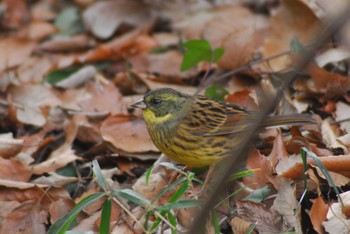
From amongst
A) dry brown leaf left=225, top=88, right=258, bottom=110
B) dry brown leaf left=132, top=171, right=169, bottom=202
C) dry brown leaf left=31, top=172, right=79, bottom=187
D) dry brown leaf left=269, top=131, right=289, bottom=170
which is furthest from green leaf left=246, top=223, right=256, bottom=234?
dry brown leaf left=225, top=88, right=258, bottom=110

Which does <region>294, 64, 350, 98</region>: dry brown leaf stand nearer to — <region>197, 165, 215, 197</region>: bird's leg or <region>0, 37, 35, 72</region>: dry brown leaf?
<region>197, 165, 215, 197</region>: bird's leg

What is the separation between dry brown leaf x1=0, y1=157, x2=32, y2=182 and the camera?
4.63 m

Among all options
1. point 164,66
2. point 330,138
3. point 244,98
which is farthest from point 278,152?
point 164,66

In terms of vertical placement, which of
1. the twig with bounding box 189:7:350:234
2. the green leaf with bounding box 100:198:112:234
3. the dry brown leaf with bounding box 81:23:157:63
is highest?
the twig with bounding box 189:7:350:234

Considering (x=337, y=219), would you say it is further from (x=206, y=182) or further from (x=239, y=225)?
(x=206, y=182)

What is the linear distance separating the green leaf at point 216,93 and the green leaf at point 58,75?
1749 millimetres

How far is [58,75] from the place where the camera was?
6.50 metres

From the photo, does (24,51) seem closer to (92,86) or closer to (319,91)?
(92,86)

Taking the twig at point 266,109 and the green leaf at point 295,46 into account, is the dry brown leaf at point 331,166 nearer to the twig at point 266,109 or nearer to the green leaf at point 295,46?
the green leaf at point 295,46

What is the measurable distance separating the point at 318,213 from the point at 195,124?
1234mm

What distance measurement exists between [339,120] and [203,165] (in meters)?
1.09

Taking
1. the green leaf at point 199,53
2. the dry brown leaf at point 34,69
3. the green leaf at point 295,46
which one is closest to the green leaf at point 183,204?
the green leaf at point 199,53

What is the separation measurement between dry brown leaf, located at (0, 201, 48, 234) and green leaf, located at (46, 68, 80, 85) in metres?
2.26

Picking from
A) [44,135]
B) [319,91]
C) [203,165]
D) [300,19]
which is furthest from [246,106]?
[44,135]
